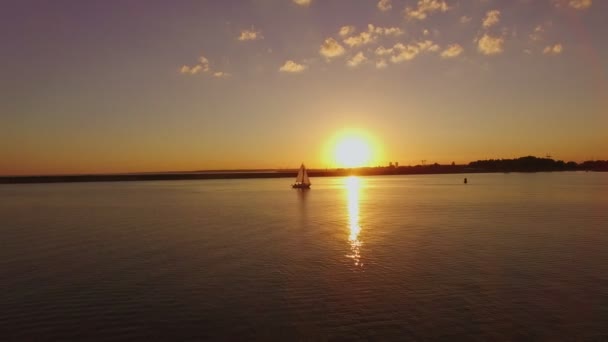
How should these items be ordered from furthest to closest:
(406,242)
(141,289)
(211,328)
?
(406,242), (141,289), (211,328)

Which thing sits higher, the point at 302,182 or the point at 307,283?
the point at 302,182

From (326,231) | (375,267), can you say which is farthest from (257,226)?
(375,267)

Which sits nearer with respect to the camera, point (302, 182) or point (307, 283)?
point (307, 283)

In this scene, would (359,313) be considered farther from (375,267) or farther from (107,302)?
(107,302)

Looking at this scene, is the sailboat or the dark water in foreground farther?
the sailboat

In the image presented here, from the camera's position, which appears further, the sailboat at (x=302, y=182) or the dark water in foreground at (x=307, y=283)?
the sailboat at (x=302, y=182)

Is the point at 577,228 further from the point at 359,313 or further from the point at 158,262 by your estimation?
the point at 158,262

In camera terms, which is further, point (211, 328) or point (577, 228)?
point (577, 228)

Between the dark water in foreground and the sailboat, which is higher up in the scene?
the sailboat

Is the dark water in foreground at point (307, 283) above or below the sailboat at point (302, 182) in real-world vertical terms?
below

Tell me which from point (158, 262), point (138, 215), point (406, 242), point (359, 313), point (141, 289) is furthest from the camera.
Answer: point (138, 215)
